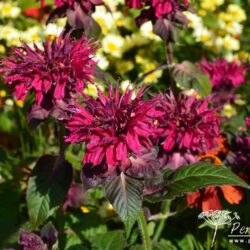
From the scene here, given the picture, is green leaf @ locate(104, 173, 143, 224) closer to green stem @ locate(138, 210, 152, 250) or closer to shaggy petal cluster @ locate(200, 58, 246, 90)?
green stem @ locate(138, 210, 152, 250)

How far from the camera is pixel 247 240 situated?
1545mm

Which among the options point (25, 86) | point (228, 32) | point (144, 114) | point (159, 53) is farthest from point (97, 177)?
point (228, 32)

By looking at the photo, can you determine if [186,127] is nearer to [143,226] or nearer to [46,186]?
[143,226]

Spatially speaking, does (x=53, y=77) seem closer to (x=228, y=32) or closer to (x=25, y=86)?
(x=25, y=86)

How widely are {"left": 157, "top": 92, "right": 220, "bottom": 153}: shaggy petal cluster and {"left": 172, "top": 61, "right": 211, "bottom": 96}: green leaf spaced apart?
0.32 metres

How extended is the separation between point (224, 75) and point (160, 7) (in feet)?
1.75

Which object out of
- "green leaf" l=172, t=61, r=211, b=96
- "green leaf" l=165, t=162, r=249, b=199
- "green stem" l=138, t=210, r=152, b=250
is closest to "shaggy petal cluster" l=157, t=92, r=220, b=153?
"green leaf" l=165, t=162, r=249, b=199

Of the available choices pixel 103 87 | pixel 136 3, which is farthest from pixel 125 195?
pixel 103 87

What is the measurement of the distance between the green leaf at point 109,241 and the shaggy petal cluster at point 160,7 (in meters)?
0.72

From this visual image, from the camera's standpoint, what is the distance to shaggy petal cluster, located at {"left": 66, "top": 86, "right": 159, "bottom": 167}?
113cm

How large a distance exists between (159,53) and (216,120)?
1.45 m

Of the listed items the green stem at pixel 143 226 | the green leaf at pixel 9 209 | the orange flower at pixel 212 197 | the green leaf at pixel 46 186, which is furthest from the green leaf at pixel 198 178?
the green leaf at pixel 9 209

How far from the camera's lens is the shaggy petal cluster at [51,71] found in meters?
1.31

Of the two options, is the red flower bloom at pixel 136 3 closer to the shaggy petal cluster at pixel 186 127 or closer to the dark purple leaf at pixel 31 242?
the shaggy petal cluster at pixel 186 127
